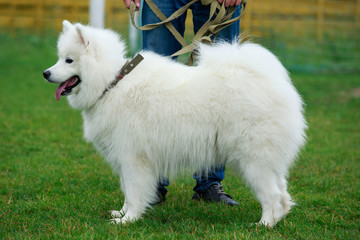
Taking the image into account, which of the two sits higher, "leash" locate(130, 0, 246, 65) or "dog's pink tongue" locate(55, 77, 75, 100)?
"leash" locate(130, 0, 246, 65)

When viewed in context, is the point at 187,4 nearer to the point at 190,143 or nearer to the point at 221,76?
the point at 221,76

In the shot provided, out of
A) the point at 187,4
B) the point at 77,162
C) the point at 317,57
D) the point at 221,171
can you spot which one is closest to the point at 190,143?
the point at 221,171

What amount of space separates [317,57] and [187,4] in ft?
39.5

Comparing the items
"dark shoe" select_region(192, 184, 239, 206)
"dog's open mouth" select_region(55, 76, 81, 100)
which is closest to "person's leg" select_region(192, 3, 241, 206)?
"dark shoe" select_region(192, 184, 239, 206)

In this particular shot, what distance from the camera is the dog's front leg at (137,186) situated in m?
3.32

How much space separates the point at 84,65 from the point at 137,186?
101 centimetres

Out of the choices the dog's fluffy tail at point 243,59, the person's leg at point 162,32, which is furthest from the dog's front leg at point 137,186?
the person's leg at point 162,32

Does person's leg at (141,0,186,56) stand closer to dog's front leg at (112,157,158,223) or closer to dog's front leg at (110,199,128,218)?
dog's front leg at (112,157,158,223)

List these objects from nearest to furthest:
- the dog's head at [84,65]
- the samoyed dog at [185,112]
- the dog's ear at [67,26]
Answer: the samoyed dog at [185,112] < the dog's head at [84,65] < the dog's ear at [67,26]

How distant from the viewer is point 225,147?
323 cm

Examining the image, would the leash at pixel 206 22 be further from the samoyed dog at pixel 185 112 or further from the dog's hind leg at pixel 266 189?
the dog's hind leg at pixel 266 189

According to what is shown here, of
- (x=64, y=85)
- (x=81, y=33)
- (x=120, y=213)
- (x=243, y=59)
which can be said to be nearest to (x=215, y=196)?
(x=120, y=213)

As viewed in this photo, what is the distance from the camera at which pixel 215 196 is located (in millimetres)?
3932

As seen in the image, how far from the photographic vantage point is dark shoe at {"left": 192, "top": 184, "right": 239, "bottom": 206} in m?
3.86
